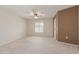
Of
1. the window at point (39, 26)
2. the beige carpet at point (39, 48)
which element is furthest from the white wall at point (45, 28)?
the beige carpet at point (39, 48)

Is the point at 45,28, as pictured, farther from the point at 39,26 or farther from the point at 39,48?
the point at 39,48

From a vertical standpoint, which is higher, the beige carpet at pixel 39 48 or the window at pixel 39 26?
the window at pixel 39 26

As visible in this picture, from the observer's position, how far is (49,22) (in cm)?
1046

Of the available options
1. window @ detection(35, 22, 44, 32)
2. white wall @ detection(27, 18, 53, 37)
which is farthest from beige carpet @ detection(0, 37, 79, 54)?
window @ detection(35, 22, 44, 32)

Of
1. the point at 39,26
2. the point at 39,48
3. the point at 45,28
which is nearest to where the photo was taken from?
the point at 39,48

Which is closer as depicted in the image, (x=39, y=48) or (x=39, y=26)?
(x=39, y=48)

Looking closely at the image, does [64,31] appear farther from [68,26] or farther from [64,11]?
[64,11]

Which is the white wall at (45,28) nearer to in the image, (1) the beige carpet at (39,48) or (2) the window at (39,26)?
(2) the window at (39,26)

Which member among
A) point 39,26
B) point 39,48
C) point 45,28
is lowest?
point 39,48

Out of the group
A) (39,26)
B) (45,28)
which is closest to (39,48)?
(45,28)

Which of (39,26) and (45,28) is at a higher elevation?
(39,26)

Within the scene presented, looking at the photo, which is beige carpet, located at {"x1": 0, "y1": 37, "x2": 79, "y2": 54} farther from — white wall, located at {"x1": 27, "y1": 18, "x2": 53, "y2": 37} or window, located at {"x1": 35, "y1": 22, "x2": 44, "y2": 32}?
window, located at {"x1": 35, "y1": 22, "x2": 44, "y2": 32}
